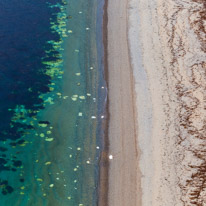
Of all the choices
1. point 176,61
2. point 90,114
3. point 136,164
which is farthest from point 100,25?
point 136,164

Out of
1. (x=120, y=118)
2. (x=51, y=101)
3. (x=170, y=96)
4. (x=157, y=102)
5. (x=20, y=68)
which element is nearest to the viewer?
(x=120, y=118)

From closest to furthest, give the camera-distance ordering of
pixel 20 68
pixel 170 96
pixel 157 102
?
pixel 157 102 < pixel 170 96 < pixel 20 68

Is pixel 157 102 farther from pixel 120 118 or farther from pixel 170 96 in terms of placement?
pixel 120 118

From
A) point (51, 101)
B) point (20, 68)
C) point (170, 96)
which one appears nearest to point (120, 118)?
point (170, 96)

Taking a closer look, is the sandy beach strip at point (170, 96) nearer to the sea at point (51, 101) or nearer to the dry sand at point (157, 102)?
the dry sand at point (157, 102)

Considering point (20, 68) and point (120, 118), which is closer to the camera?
point (120, 118)

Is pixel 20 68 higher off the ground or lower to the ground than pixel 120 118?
higher

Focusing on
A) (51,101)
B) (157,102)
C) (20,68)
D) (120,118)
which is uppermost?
(20,68)

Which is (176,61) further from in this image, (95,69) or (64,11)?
(64,11)
